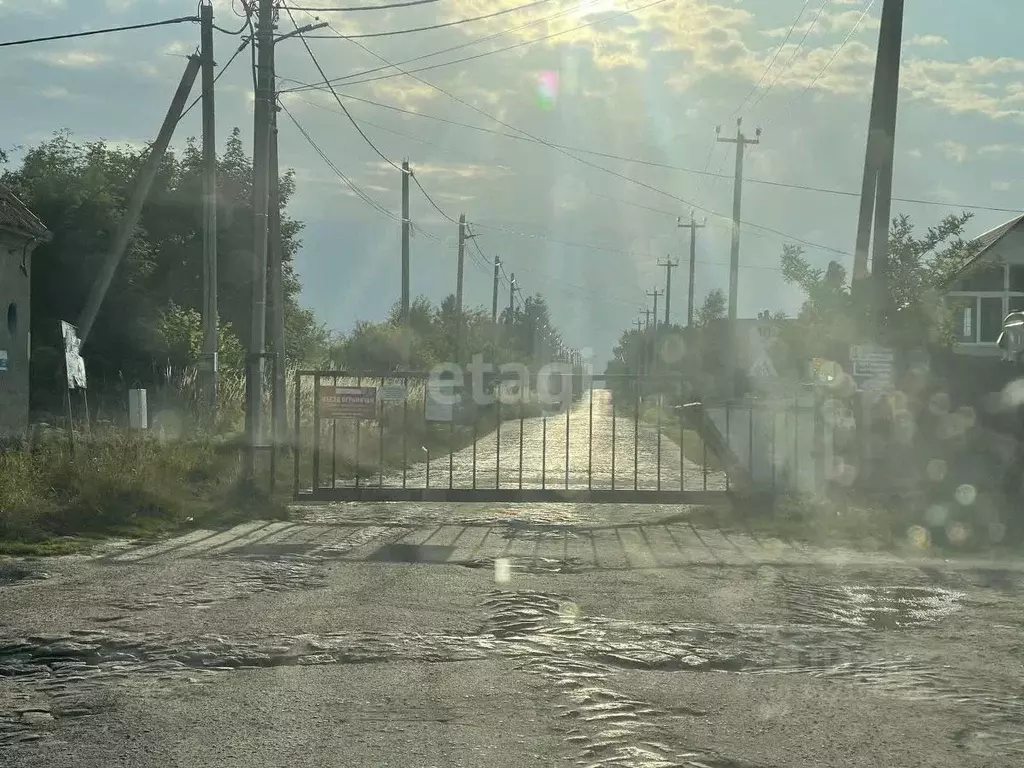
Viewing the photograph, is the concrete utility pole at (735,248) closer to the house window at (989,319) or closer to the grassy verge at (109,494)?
the house window at (989,319)

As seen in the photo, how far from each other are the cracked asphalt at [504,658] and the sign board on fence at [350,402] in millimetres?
3080

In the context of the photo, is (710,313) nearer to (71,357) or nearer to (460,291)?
(460,291)

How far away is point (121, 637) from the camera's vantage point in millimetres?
7191

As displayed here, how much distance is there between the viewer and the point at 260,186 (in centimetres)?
1719

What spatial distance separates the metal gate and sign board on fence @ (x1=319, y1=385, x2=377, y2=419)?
0.01 meters

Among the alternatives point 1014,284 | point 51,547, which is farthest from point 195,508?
point 1014,284

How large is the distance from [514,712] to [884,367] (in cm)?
1160

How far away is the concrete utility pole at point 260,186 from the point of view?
52.2ft

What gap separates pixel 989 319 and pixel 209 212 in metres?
34.5

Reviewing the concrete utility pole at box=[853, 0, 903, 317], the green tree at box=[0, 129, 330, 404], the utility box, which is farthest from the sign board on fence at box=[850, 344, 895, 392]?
the green tree at box=[0, 129, 330, 404]

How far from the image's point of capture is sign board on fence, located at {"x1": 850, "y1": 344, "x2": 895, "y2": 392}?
51.8 feet

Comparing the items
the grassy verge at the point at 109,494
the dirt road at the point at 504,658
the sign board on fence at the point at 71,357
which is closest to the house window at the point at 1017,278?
the dirt road at the point at 504,658

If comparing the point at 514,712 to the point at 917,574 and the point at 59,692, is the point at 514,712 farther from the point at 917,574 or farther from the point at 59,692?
the point at 917,574

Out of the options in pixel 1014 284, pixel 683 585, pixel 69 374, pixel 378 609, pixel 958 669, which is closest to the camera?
pixel 958 669
